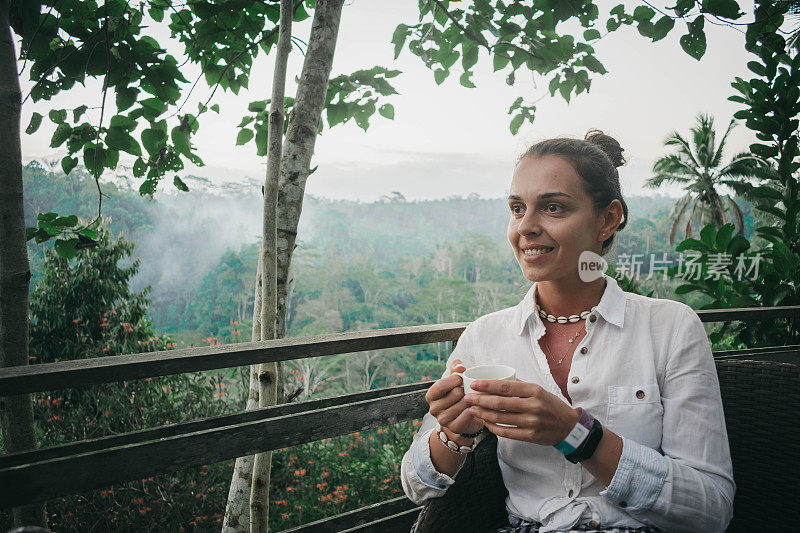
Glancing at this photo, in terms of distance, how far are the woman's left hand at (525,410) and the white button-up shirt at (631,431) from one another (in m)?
0.17

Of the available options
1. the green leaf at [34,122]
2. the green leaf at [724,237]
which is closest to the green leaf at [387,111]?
the green leaf at [34,122]

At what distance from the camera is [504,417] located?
0.86 metres

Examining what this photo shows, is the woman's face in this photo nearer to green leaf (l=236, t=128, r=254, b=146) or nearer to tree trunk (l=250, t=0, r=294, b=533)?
tree trunk (l=250, t=0, r=294, b=533)

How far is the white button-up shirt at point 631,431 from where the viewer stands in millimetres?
885

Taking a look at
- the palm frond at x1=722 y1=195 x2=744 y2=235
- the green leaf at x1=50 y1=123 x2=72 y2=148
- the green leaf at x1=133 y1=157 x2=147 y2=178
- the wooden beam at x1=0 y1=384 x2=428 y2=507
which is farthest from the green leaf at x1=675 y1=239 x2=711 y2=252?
the palm frond at x1=722 y1=195 x2=744 y2=235

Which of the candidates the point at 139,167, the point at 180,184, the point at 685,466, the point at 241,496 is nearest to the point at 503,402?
the point at 685,466

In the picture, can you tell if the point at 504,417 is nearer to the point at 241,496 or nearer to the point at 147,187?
the point at 241,496

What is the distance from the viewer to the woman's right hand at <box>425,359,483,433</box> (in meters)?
0.95

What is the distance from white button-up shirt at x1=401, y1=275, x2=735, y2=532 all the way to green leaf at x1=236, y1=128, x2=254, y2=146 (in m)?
1.78

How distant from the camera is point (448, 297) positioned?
43969 millimetres

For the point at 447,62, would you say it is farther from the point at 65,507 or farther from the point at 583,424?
the point at 65,507

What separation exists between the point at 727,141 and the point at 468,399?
31.5 metres

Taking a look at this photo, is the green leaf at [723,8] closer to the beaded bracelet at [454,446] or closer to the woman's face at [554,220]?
the woman's face at [554,220]

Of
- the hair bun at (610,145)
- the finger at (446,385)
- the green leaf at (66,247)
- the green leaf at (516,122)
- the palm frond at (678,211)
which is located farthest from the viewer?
the palm frond at (678,211)
